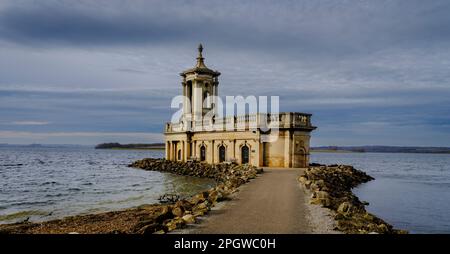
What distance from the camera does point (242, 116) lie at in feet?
114

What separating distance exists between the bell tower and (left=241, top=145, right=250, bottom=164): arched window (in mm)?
9858

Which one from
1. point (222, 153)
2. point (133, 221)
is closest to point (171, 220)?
point (133, 221)

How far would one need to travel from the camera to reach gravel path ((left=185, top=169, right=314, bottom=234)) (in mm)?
10796

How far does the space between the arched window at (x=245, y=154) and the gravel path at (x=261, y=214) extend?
15428 millimetres

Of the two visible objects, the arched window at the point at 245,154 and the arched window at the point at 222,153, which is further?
the arched window at the point at 222,153

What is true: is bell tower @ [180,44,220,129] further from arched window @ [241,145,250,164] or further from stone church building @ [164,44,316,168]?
arched window @ [241,145,250,164]

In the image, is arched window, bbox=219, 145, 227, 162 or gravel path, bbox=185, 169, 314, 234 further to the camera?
arched window, bbox=219, 145, 227, 162

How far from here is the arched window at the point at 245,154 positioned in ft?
113

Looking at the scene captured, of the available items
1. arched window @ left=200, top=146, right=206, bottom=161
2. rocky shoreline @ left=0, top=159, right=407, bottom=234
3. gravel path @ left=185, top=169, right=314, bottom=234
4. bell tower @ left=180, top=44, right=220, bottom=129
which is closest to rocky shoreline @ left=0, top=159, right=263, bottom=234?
rocky shoreline @ left=0, top=159, right=407, bottom=234

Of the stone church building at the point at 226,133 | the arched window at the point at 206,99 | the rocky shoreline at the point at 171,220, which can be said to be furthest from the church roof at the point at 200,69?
the rocky shoreline at the point at 171,220

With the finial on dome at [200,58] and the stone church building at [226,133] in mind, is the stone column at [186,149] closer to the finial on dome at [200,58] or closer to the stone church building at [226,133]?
the stone church building at [226,133]
